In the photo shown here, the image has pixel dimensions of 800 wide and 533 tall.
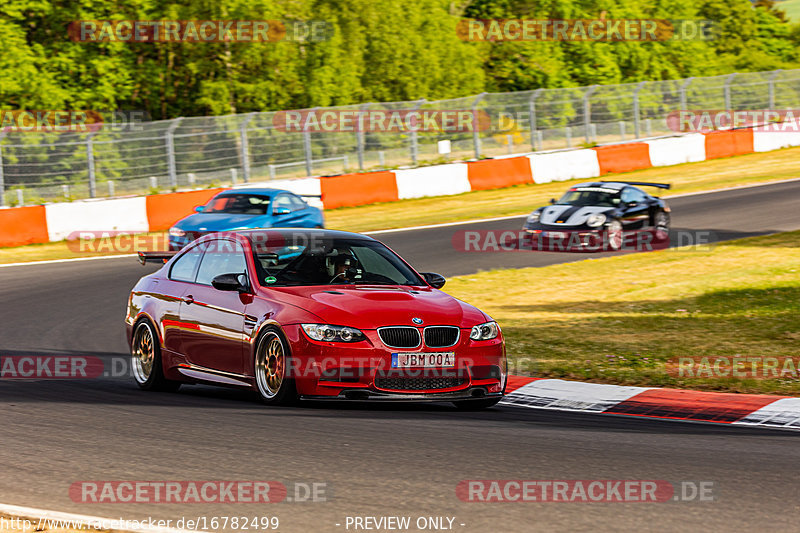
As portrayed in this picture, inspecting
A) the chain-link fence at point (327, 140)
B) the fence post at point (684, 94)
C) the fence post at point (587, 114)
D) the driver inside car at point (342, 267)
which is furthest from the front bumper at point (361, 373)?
the fence post at point (684, 94)

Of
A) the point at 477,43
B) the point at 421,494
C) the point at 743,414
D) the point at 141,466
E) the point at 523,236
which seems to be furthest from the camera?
the point at 477,43

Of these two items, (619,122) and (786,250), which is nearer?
(786,250)

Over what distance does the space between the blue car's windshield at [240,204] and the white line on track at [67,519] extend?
1427cm

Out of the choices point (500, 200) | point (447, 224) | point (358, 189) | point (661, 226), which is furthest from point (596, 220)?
point (358, 189)

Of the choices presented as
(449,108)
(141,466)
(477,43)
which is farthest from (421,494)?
(477,43)

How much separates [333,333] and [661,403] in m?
2.84

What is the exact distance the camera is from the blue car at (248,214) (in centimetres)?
1864

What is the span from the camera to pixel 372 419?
26.6 feet

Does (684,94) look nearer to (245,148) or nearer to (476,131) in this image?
(476,131)

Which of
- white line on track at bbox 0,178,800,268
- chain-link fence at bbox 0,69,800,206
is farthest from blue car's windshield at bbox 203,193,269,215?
chain-link fence at bbox 0,69,800,206

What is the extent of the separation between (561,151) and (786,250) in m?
14.6

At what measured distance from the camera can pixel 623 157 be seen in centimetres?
3331

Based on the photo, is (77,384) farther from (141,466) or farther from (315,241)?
(141,466)

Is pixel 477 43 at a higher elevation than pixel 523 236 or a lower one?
higher
